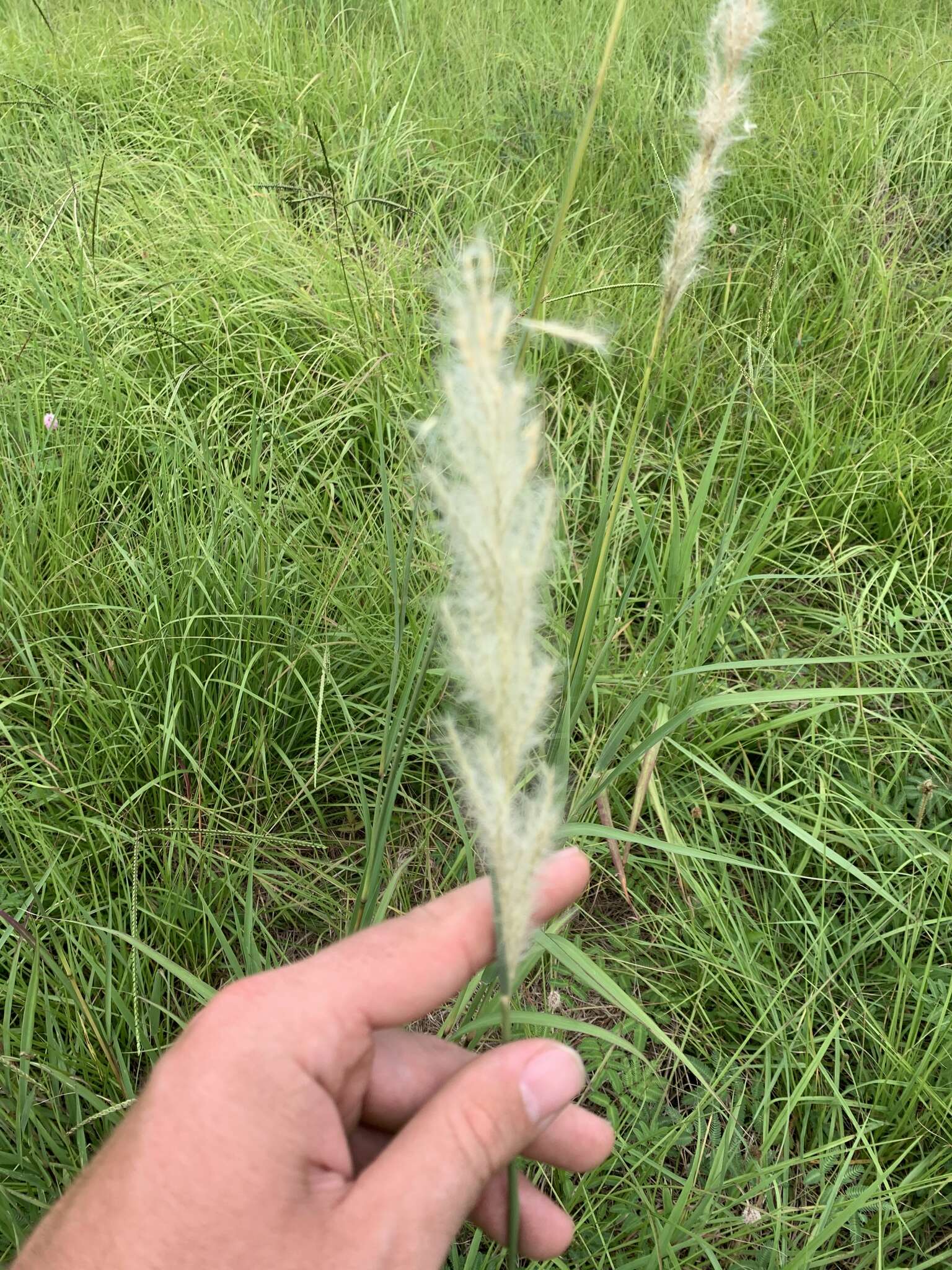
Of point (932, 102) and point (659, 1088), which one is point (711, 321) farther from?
point (659, 1088)

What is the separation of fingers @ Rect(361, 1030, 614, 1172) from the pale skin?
94 mm

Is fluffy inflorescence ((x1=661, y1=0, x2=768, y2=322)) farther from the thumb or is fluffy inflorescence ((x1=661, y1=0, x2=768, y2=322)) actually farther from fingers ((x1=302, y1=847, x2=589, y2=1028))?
the thumb

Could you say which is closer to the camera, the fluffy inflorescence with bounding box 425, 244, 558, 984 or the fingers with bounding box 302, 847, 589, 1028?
the fluffy inflorescence with bounding box 425, 244, 558, 984

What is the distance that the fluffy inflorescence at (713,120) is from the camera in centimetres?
94

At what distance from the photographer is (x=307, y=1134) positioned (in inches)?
29.5

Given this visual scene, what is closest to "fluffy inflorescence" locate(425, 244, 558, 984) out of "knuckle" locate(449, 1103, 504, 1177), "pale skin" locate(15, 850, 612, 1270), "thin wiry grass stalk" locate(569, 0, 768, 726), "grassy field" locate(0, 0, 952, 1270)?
"pale skin" locate(15, 850, 612, 1270)

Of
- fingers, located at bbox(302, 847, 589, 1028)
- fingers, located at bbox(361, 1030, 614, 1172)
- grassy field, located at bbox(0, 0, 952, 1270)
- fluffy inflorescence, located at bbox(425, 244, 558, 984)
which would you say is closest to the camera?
fluffy inflorescence, located at bbox(425, 244, 558, 984)

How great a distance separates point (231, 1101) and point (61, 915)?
31.6 inches

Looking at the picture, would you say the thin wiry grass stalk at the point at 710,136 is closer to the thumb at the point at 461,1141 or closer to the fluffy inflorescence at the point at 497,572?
the fluffy inflorescence at the point at 497,572

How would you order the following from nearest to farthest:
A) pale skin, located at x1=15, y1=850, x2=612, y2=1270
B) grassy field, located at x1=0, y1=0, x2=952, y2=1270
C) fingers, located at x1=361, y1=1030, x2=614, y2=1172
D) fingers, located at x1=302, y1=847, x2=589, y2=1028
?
pale skin, located at x1=15, y1=850, x2=612, y2=1270, fingers, located at x1=302, y1=847, x2=589, y2=1028, fingers, located at x1=361, y1=1030, x2=614, y2=1172, grassy field, located at x1=0, y1=0, x2=952, y2=1270

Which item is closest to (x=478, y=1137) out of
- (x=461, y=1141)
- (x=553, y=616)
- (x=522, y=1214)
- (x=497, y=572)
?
(x=461, y=1141)

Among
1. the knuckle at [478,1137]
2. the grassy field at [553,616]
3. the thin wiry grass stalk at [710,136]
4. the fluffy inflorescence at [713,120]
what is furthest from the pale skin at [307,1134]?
the fluffy inflorescence at [713,120]

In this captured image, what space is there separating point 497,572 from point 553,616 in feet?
3.80

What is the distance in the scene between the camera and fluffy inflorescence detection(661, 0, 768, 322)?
94 centimetres
